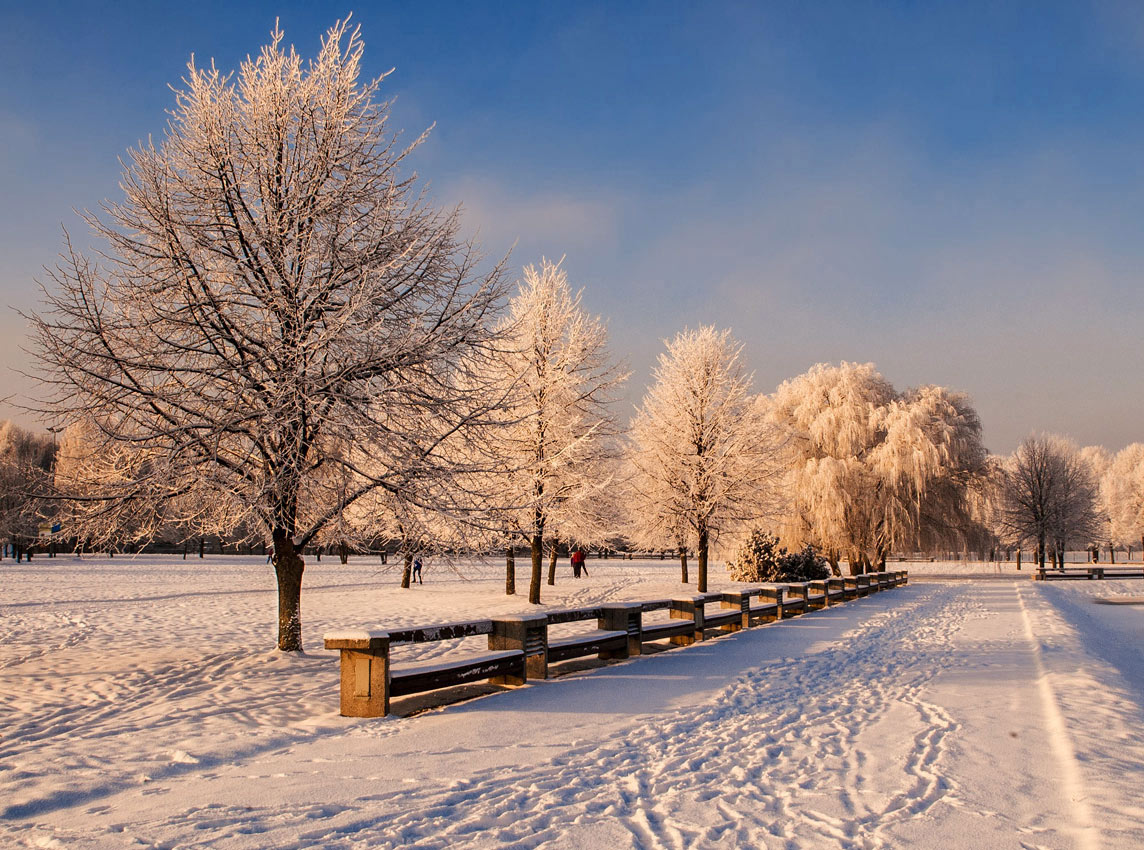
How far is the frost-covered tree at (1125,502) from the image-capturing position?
76.8 m

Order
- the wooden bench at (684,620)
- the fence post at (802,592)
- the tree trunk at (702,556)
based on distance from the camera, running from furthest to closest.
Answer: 1. the tree trunk at (702,556)
2. the fence post at (802,592)
3. the wooden bench at (684,620)

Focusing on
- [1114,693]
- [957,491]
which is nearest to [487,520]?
[1114,693]

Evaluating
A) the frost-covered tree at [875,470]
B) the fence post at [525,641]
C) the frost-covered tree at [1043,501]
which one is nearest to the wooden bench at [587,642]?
the fence post at [525,641]

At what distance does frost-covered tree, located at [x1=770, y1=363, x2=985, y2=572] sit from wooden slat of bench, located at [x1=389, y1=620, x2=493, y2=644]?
26.7 meters

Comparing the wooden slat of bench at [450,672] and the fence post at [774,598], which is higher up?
the wooden slat of bench at [450,672]

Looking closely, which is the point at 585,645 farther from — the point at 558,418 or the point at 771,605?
the point at 558,418

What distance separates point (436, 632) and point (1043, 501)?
5136 centimetres

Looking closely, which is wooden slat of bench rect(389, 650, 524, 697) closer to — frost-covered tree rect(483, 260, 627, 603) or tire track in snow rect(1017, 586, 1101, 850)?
tire track in snow rect(1017, 586, 1101, 850)

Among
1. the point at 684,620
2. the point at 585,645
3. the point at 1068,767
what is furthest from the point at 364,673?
the point at 684,620

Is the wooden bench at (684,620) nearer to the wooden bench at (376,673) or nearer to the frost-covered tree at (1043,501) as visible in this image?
the wooden bench at (376,673)

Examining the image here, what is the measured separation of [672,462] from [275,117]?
17152 mm

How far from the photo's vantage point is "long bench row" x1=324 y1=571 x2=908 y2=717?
6.91 metres

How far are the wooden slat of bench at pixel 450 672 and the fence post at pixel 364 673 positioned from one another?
0.12m

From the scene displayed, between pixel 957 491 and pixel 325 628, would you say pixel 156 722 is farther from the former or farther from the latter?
pixel 957 491
